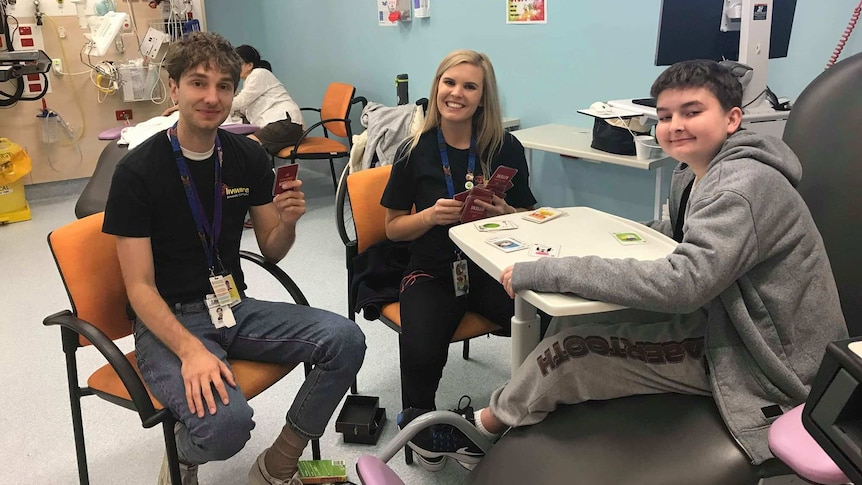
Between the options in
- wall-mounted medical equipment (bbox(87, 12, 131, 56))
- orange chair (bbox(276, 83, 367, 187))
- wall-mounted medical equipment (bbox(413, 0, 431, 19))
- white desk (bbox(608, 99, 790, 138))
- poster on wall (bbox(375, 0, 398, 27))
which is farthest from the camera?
wall-mounted medical equipment (bbox(87, 12, 131, 56))

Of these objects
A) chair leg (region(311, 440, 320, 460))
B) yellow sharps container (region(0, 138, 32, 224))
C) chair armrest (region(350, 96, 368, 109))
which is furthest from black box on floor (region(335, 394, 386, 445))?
yellow sharps container (region(0, 138, 32, 224))

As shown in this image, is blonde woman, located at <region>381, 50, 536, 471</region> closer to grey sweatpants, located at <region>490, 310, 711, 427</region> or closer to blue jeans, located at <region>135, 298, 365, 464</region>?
blue jeans, located at <region>135, 298, 365, 464</region>

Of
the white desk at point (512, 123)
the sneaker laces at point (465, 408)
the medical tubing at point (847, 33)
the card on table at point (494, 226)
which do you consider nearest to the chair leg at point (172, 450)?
the sneaker laces at point (465, 408)

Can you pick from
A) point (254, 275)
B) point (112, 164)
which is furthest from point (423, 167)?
point (112, 164)

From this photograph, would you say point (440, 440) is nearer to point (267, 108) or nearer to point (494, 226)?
point (494, 226)

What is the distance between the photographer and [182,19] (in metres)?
5.54

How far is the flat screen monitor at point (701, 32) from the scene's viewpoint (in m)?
2.41

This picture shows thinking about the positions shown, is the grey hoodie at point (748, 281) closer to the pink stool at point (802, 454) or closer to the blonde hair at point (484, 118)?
the pink stool at point (802, 454)

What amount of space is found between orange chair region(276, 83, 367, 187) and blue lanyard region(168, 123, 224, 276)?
256 cm

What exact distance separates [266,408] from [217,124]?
1076mm

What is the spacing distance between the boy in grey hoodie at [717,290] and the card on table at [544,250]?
13 centimetres

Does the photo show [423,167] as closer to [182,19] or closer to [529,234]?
[529,234]

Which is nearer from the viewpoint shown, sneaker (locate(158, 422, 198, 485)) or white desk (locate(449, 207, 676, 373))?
white desk (locate(449, 207, 676, 373))

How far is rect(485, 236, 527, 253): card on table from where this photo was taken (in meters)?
1.53
